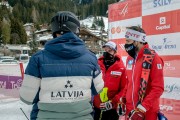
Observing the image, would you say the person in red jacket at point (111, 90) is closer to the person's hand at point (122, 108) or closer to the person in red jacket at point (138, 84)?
the person's hand at point (122, 108)

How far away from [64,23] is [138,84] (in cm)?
124

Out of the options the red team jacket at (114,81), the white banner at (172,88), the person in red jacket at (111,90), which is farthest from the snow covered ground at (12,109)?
the white banner at (172,88)

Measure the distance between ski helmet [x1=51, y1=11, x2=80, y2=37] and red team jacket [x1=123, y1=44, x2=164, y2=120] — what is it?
1.13 metres

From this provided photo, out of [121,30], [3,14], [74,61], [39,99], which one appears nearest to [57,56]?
[74,61]

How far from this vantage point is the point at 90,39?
67.2m

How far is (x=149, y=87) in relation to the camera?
288 centimetres

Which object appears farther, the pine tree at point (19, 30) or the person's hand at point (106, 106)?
the pine tree at point (19, 30)

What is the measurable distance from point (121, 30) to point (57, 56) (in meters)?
3.74

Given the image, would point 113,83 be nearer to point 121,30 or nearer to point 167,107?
point 167,107

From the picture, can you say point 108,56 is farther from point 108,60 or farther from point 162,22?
point 162,22

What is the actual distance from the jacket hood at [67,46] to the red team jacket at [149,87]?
43.5 inches

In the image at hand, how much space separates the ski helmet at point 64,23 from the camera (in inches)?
75.6

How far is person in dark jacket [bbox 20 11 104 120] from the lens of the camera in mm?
1806

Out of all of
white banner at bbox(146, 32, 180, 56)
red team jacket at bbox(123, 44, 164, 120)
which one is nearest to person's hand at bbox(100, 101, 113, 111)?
red team jacket at bbox(123, 44, 164, 120)
